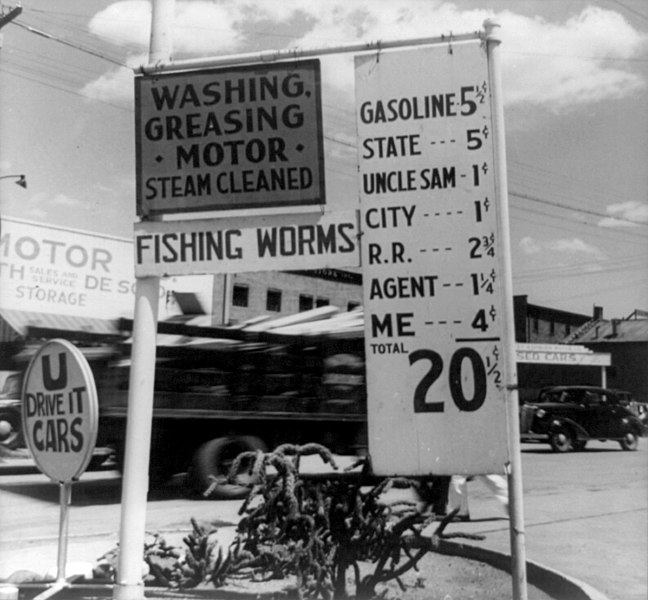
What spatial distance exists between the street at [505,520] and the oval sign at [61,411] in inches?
57.9

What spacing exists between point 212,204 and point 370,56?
3.39 ft

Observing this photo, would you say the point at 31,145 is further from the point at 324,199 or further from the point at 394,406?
the point at 394,406

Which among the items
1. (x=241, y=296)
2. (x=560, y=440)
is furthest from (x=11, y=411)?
(x=560, y=440)

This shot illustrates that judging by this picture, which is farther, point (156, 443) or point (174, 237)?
point (156, 443)

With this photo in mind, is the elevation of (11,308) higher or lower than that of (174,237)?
higher

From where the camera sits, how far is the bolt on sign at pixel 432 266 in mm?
3646

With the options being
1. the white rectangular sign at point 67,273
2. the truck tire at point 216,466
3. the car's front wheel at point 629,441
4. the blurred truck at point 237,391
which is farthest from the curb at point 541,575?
the car's front wheel at point 629,441

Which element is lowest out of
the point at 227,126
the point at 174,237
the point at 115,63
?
the point at 174,237

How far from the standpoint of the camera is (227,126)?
391cm

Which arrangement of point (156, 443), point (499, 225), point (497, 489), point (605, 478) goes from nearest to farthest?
point (499, 225)
point (497, 489)
point (156, 443)
point (605, 478)

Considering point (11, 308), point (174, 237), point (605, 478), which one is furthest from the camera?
point (605, 478)

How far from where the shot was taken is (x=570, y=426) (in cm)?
1683

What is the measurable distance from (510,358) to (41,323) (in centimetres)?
845

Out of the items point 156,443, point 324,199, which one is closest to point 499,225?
point 324,199
